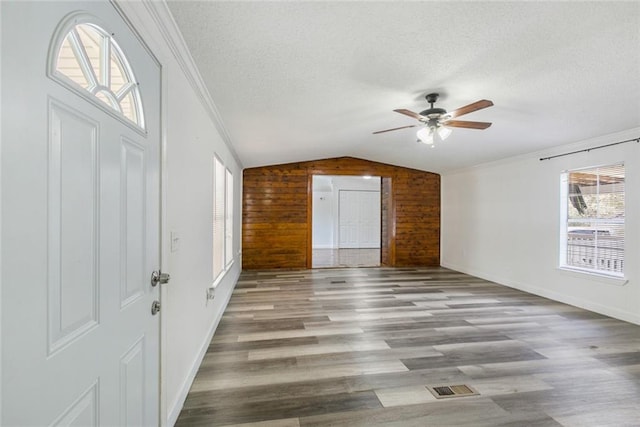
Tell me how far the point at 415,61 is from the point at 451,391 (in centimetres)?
239

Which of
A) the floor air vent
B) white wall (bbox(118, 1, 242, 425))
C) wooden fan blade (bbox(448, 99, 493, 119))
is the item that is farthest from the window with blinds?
white wall (bbox(118, 1, 242, 425))

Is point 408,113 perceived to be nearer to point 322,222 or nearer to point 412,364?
point 412,364

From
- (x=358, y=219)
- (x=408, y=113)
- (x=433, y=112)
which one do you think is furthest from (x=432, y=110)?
(x=358, y=219)

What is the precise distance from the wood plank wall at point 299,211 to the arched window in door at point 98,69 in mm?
5309

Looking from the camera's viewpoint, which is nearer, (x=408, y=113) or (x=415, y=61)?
(x=415, y=61)

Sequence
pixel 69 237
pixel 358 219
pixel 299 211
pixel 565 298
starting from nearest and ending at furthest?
pixel 69 237 < pixel 565 298 < pixel 299 211 < pixel 358 219

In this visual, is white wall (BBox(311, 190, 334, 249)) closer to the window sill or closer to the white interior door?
the white interior door

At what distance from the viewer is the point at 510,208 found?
515 centimetres

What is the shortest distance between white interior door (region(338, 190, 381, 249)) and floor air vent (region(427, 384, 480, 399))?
8044 millimetres

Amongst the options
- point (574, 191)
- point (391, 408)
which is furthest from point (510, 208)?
point (391, 408)

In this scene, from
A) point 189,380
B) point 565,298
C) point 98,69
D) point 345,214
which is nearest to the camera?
point 98,69

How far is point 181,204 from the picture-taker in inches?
73.2

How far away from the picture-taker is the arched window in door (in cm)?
82

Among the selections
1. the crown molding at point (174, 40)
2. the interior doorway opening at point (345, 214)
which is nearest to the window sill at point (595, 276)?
the crown molding at point (174, 40)
